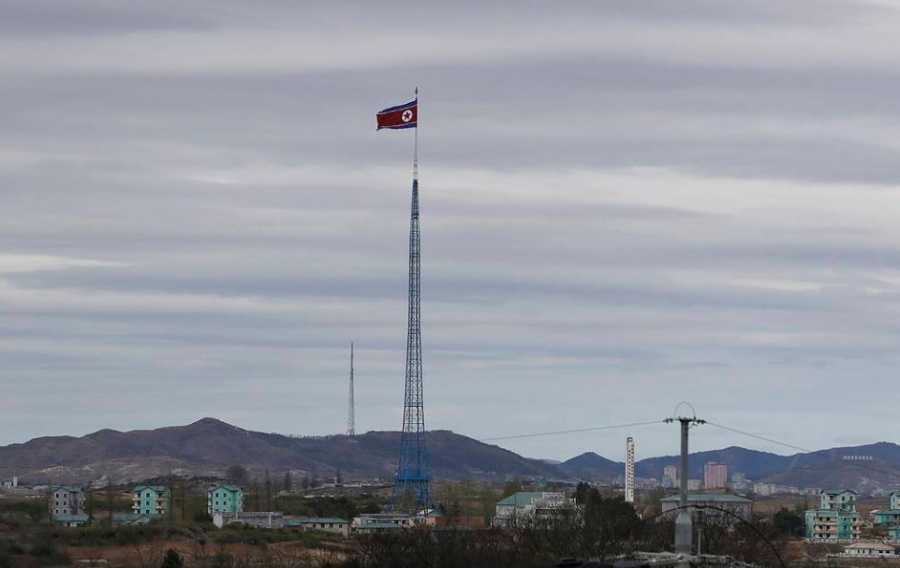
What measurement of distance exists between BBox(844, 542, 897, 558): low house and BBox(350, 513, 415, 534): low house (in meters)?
45.6

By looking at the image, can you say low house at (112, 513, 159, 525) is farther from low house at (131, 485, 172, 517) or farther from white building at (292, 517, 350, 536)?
white building at (292, 517, 350, 536)

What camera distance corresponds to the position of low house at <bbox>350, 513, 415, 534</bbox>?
153500mm

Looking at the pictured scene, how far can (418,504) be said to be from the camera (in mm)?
172875

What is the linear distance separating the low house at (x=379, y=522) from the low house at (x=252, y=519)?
807cm

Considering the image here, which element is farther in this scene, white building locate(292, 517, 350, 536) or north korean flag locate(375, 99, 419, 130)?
white building locate(292, 517, 350, 536)

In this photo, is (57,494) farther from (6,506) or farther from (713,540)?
(713,540)

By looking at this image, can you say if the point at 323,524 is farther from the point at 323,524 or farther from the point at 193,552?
the point at 193,552

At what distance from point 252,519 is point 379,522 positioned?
2004 centimetres

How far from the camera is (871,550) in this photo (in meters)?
176

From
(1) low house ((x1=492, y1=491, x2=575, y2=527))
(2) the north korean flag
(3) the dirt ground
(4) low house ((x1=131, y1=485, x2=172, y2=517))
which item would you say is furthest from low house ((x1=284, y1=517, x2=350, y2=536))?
(2) the north korean flag

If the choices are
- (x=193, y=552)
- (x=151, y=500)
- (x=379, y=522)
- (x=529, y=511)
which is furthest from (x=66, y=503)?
(x=193, y=552)

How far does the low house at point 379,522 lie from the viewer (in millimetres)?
153500

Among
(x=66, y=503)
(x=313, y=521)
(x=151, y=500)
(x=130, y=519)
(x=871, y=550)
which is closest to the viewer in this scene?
(x=130, y=519)

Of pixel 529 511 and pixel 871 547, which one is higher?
pixel 529 511
